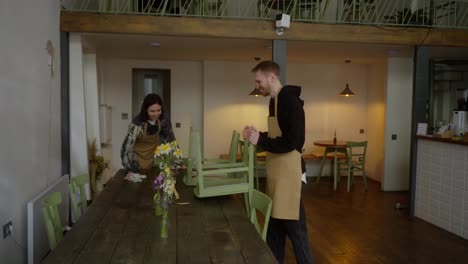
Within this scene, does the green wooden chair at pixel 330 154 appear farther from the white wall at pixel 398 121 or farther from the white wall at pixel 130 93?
the white wall at pixel 130 93

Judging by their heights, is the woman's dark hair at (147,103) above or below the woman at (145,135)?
above

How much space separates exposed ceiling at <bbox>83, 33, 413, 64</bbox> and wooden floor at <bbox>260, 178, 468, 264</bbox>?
7.40 ft

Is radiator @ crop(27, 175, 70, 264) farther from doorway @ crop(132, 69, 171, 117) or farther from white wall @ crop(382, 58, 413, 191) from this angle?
white wall @ crop(382, 58, 413, 191)

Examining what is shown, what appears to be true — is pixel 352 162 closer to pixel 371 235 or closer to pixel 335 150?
pixel 335 150

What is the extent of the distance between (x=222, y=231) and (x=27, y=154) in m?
2.31

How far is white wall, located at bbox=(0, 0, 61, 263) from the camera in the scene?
308 centimetres

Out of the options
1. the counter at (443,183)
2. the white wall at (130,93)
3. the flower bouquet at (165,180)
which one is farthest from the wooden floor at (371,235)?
the white wall at (130,93)

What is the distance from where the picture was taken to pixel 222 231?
82.0 inches

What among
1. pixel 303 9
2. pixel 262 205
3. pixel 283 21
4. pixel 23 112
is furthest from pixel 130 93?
pixel 262 205

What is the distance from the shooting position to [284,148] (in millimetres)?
2512

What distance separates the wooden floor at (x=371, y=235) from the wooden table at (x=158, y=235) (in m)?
1.64

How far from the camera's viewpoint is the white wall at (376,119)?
7473 mm

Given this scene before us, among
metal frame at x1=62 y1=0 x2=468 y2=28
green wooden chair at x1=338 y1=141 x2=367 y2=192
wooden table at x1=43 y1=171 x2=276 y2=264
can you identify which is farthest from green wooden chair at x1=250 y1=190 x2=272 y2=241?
green wooden chair at x1=338 y1=141 x2=367 y2=192

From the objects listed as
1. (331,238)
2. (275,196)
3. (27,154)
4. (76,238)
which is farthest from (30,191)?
(331,238)
